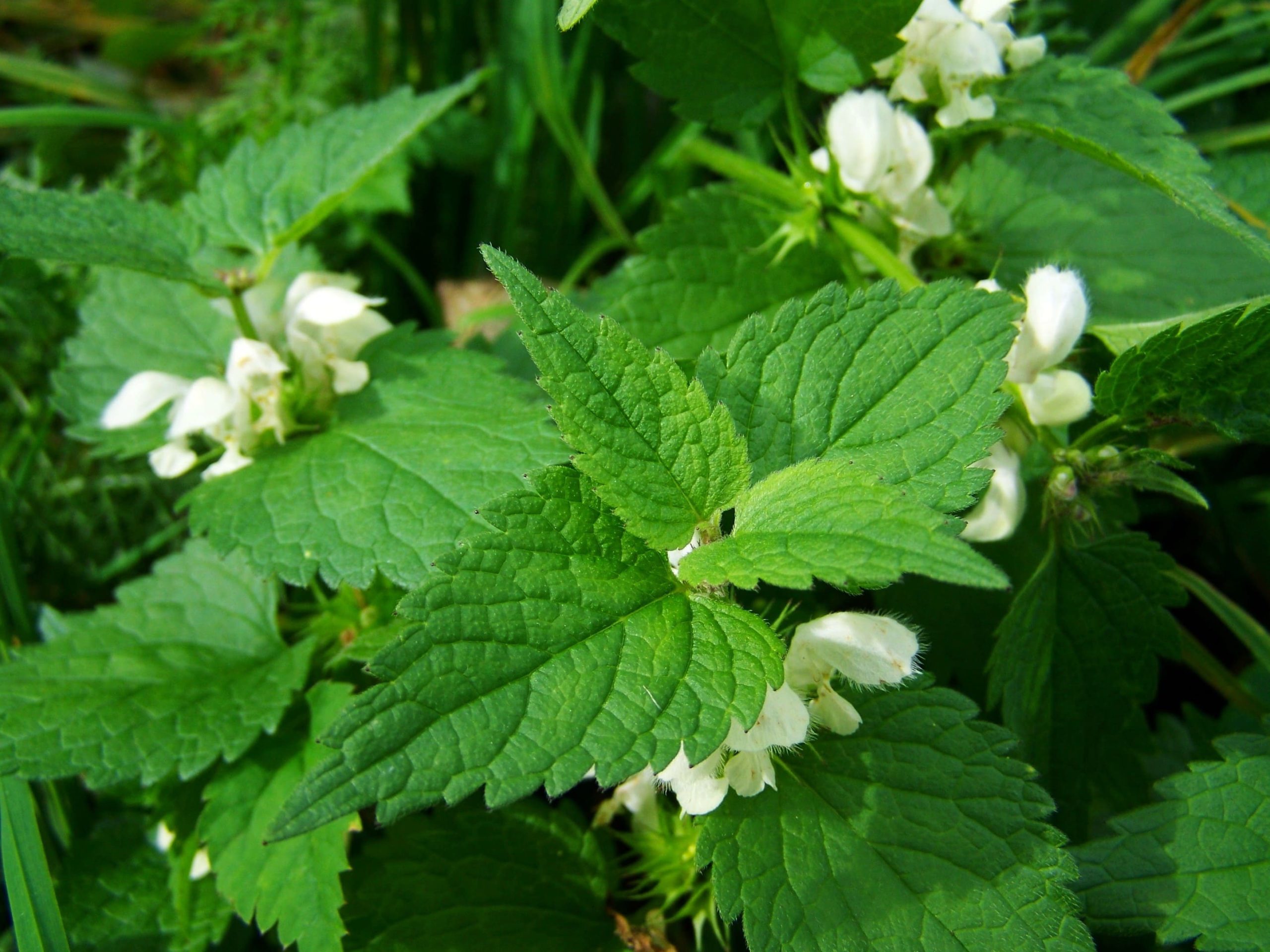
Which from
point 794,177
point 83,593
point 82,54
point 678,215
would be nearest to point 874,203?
point 794,177

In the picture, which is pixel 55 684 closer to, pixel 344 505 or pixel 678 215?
pixel 344 505

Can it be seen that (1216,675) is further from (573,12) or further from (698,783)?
(573,12)

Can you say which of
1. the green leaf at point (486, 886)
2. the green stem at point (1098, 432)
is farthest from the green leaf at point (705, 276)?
the green leaf at point (486, 886)

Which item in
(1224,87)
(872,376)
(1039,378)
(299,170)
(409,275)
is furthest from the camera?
(409,275)

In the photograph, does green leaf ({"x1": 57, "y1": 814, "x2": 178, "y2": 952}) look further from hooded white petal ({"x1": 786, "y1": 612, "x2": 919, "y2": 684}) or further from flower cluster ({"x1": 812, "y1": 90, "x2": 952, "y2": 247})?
flower cluster ({"x1": 812, "y1": 90, "x2": 952, "y2": 247})

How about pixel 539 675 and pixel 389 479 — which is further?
pixel 389 479

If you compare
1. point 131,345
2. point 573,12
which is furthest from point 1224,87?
point 131,345

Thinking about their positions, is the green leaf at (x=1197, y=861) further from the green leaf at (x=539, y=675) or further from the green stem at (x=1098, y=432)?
the green leaf at (x=539, y=675)
